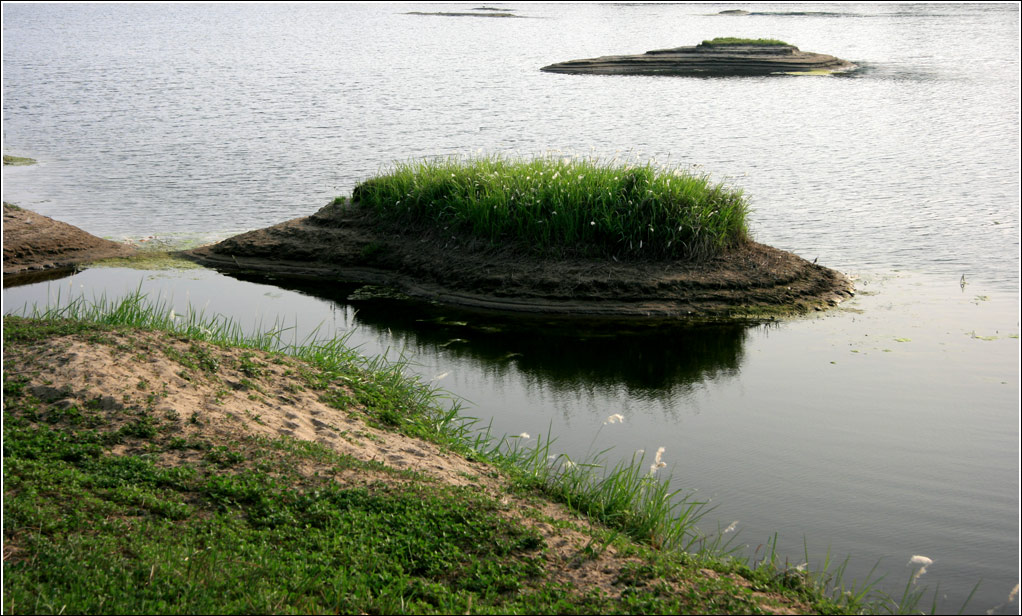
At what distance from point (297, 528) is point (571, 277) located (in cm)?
772

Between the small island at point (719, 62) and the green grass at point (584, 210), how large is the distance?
30894mm

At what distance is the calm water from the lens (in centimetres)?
736

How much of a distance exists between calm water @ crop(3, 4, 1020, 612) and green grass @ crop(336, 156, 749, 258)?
1734mm

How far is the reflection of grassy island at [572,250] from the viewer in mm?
12312

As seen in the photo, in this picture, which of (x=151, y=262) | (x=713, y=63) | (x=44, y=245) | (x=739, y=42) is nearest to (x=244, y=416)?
(x=151, y=262)

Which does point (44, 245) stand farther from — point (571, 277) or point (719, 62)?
point (719, 62)

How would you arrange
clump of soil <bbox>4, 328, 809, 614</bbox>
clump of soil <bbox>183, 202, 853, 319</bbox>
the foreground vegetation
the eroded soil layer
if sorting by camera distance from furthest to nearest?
the eroded soil layer < clump of soil <bbox>183, 202, 853, 319</bbox> < clump of soil <bbox>4, 328, 809, 614</bbox> < the foreground vegetation

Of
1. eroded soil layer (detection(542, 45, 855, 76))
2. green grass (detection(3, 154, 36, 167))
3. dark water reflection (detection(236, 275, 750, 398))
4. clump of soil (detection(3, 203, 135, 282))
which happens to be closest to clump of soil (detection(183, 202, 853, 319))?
dark water reflection (detection(236, 275, 750, 398))

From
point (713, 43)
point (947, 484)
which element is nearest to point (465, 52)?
point (713, 43)

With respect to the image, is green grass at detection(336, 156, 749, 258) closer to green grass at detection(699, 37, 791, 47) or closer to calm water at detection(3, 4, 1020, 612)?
calm water at detection(3, 4, 1020, 612)

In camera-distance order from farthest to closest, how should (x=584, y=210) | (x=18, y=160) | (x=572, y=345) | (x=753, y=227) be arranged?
1. (x=18, y=160)
2. (x=753, y=227)
3. (x=584, y=210)
4. (x=572, y=345)

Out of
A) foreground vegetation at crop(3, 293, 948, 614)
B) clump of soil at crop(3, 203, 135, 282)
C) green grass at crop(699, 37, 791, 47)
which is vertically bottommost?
foreground vegetation at crop(3, 293, 948, 614)

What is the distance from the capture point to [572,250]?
13.0m

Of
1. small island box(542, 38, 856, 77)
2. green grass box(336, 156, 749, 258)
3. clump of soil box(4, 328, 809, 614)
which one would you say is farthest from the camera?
small island box(542, 38, 856, 77)
